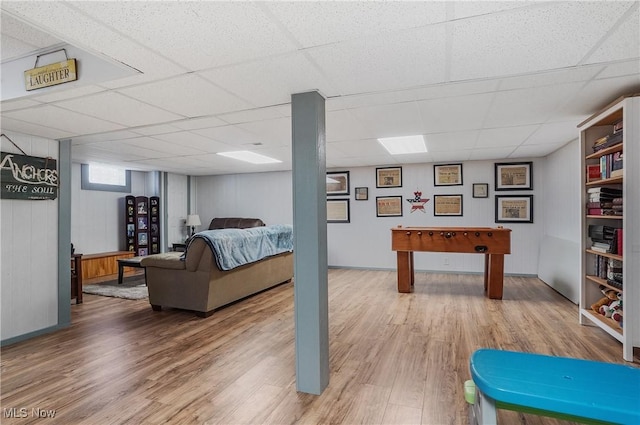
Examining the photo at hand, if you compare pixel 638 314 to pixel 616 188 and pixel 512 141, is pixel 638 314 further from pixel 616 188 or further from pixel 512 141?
pixel 512 141

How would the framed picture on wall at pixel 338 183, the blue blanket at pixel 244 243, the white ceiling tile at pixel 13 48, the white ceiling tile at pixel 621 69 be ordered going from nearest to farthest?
1. the white ceiling tile at pixel 13 48
2. the white ceiling tile at pixel 621 69
3. the blue blanket at pixel 244 243
4. the framed picture on wall at pixel 338 183

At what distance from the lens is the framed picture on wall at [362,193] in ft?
23.4

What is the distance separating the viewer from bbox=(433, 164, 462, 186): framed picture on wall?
6496 mm

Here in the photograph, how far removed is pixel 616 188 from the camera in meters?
3.22

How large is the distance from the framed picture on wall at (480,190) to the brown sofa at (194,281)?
4530 mm

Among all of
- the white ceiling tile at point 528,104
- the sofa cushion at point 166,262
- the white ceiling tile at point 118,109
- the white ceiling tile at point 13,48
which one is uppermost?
the white ceiling tile at point 13,48

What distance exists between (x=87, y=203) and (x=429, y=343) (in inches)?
273

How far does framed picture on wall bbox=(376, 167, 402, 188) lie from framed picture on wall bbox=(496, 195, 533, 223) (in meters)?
1.91

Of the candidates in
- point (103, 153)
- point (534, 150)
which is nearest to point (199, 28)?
point (103, 153)

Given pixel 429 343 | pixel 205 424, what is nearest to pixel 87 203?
pixel 205 424

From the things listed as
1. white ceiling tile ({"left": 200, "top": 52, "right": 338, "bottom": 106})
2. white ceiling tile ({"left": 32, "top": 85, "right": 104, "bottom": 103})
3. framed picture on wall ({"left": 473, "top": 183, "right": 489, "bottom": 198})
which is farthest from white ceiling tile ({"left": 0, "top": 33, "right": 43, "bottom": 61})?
framed picture on wall ({"left": 473, "top": 183, "right": 489, "bottom": 198})

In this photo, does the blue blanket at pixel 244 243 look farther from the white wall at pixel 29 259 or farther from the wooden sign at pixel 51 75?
the wooden sign at pixel 51 75

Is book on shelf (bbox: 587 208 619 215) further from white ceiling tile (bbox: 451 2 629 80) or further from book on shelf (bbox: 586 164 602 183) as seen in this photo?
white ceiling tile (bbox: 451 2 629 80)

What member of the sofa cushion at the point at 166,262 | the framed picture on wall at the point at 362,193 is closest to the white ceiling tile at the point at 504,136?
the framed picture on wall at the point at 362,193
